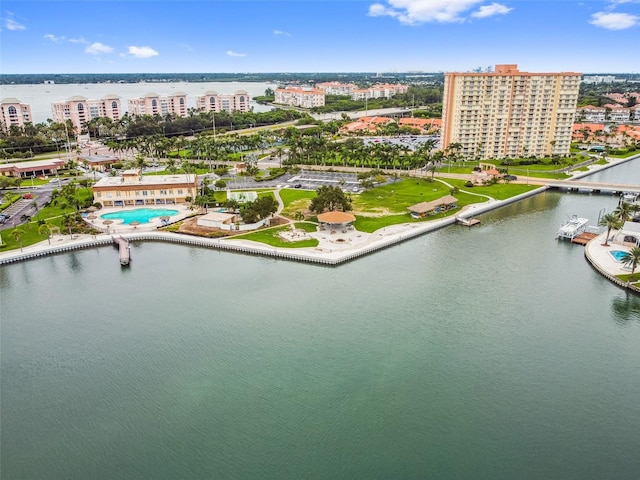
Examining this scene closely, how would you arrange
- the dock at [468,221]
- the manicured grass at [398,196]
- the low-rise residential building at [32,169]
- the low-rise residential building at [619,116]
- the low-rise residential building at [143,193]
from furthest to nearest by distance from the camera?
the low-rise residential building at [619,116] < the low-rise residential building at [32,169] < the low-rise residential building at [143,193] < the manicured grass at [398,196] < the dock at [468,221]

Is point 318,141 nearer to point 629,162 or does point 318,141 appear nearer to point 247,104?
point 629,162

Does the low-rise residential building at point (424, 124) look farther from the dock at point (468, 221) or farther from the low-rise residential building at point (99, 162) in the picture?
the low-rise residential building at point (99, 162)

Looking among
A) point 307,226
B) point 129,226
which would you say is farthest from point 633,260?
point 129,226

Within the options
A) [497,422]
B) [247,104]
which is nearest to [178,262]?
[497,422]

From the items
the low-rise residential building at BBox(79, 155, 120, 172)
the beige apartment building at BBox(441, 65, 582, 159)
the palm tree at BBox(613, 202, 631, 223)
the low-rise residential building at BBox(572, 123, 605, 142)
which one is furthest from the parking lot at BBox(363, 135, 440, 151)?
the palm tree at BBox(613, 202, 631, 223)

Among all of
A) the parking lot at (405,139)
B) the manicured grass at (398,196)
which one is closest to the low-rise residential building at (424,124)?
the parking lot at (405,139)

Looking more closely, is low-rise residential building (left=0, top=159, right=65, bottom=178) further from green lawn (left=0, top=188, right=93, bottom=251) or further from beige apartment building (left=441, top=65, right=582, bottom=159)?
beige apartment building (left=441, top=65, right=582, bottom=159)

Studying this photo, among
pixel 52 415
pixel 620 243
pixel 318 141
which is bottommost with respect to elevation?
pixel 52 415
